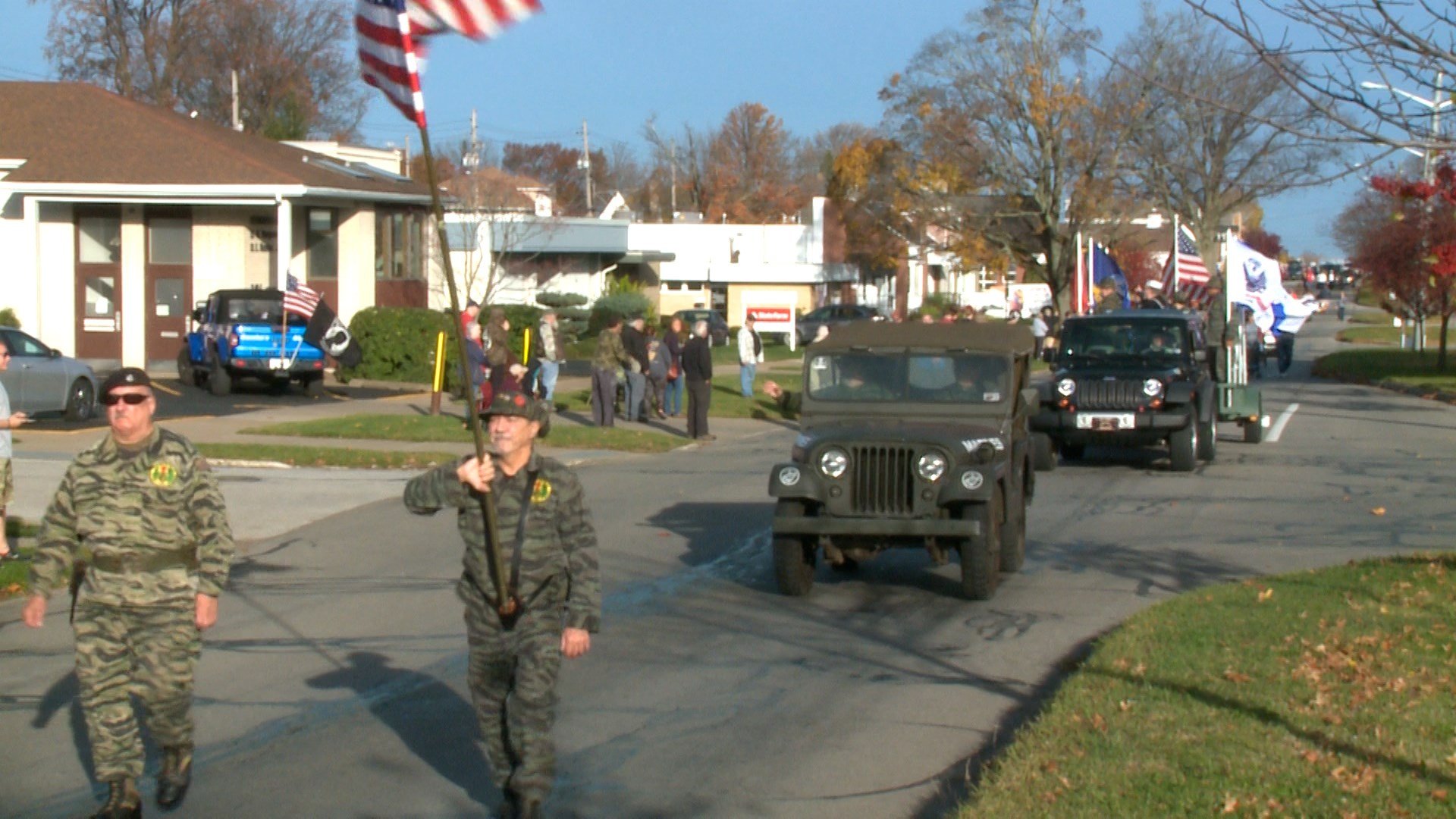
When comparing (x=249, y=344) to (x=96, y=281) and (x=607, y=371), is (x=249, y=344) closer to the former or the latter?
(x=607, y=371)

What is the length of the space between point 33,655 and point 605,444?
12.7 metres

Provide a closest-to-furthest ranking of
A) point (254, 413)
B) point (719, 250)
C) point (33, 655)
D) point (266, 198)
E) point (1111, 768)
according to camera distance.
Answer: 1. point (1111, 768)
2. point (33, 655)
3. point (254, 413)
4. point (266, 198)
5. point (719, 250)

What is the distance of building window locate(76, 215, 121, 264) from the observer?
108 ft

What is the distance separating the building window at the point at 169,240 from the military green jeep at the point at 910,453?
24.6m

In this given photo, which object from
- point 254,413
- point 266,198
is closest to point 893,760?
point 254,413

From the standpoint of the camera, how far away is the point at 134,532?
5805mm

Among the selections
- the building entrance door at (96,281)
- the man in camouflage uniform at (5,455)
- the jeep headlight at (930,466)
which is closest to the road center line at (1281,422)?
the jeep headlight at (930,466)

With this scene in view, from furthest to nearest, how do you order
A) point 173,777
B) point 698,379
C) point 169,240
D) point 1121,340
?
1. point 169,240
2. point 698,379
3. point 1121,340
4. point 173,777

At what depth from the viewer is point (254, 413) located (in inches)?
952

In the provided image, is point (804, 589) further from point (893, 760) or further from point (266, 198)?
point (266, 198)

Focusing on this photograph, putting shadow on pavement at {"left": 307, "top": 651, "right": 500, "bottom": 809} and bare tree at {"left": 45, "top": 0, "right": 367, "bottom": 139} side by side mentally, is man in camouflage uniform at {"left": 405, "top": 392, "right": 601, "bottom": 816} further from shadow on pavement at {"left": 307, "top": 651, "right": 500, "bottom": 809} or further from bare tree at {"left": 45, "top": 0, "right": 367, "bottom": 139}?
bare tree at {"left": 45, "top": 0, "right": 367, "bottom": 139}

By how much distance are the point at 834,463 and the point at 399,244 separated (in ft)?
92.4

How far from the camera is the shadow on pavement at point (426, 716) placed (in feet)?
21.4

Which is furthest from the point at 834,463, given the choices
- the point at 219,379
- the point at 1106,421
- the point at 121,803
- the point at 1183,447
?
the point at 219,379
